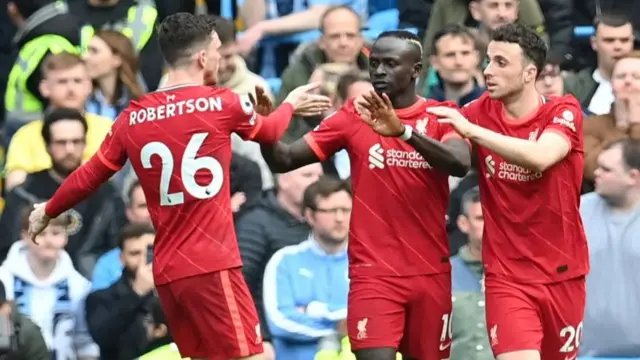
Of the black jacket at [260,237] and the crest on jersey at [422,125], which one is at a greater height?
the crest on jersey at [422,125]

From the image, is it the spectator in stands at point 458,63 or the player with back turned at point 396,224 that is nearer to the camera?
the player with back turned at point 396,224

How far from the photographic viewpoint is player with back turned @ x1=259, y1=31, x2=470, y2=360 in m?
10.3

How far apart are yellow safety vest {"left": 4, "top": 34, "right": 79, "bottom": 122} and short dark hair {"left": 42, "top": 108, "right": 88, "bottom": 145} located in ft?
3.83

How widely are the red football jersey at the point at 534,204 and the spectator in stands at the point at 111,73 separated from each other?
466 cm

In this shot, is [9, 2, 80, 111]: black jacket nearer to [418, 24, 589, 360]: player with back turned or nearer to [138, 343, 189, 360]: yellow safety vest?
[138, 343, 189, 360]: yellow safety vest

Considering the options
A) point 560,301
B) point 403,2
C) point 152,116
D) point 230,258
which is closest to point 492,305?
point 560,301

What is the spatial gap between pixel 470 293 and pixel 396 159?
5.70 ft

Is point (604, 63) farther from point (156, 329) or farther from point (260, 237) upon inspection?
point (156, 329)

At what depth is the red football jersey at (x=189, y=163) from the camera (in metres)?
10.1

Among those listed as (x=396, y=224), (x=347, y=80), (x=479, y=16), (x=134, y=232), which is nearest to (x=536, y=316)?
(x=396, y=224)

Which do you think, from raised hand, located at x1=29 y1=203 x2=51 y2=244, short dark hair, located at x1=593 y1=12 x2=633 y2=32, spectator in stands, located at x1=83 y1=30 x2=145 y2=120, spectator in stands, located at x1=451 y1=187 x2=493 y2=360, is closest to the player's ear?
spectator in stands, located at x1=451 y1=187 x2=493 y2=360

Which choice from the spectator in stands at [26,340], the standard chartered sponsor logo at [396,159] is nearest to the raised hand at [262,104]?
the standard chartered sponsor logo at [396,159]

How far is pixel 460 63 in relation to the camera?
14.0m

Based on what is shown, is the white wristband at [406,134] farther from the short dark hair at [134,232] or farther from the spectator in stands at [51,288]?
the spectator in stands at [51,288]
